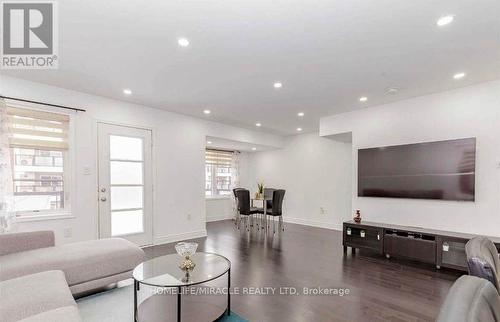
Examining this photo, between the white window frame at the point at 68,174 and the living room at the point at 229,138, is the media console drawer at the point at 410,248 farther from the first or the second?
the white window frame at the point at 68,174

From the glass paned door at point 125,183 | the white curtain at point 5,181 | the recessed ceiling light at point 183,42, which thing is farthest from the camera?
the glass paned door at point 125,183

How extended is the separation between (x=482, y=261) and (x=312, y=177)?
224 inches

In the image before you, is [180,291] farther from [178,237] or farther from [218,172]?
[218,172]

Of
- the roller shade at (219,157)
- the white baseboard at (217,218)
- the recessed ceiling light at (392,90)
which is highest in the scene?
the recessed ceiling light at (392,90)

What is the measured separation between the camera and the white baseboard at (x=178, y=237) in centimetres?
459

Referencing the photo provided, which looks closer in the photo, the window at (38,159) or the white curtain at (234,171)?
the window at (38,159)

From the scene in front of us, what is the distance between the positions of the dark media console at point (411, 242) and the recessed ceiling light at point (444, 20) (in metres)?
2.66

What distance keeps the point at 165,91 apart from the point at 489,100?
183 inches

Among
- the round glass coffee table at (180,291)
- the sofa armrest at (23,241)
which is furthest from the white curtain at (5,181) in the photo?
the round glass coffee table at (180,291)

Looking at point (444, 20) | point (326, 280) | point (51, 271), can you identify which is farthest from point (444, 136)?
point (51, 271)

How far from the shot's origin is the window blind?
324cm

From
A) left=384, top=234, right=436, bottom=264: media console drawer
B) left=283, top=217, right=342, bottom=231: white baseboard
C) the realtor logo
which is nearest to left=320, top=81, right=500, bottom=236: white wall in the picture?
left=384, top=234, right=436, bottom=264: media console drawer

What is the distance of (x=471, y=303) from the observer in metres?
0.65

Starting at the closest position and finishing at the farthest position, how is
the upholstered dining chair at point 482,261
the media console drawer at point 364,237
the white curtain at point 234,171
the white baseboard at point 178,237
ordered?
the upholstered dining chair at point 482,261 → the media console drawer at point 364,237 → the white baseboard at point 178,237 → the white curtain at point 234,171
